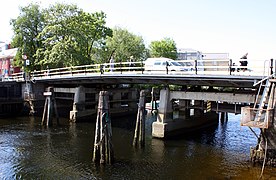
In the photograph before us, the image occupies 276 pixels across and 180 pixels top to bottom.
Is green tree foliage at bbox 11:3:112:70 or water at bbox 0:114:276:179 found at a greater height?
green tree foliage at bbox 11:3:112:70

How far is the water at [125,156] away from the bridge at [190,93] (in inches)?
81.1

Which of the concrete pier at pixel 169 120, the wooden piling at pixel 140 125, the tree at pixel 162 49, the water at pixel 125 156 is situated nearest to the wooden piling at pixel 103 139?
the water at pixel 125 156

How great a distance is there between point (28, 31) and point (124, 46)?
20.4m

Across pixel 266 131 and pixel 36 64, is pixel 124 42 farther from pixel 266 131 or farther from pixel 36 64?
pixel 266 131

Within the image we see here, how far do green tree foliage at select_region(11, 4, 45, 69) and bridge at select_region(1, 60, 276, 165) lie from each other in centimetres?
554

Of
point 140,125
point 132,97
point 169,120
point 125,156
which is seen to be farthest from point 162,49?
point 125,156

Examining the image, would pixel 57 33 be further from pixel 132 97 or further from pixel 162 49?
pixel 162 49

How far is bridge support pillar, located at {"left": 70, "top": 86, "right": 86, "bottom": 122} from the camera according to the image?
105ft

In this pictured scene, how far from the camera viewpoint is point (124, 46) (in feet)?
195

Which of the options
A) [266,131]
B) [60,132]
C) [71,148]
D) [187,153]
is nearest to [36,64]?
[60,132]

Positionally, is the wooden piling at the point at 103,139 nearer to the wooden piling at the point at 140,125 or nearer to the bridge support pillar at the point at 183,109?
Answer: the wooden piling at the point at 140,125

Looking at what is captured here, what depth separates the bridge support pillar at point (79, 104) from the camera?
32.1 meters

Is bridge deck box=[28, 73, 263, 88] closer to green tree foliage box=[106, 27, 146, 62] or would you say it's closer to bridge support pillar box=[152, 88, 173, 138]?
bridge support pillar box=[152, 88, 173, 138]

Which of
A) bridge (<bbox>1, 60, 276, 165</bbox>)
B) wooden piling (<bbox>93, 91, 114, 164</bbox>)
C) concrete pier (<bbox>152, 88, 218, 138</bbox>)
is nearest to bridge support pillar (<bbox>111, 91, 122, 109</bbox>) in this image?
bridge (<bbox>1, 60, 276, 165</bbox>)
